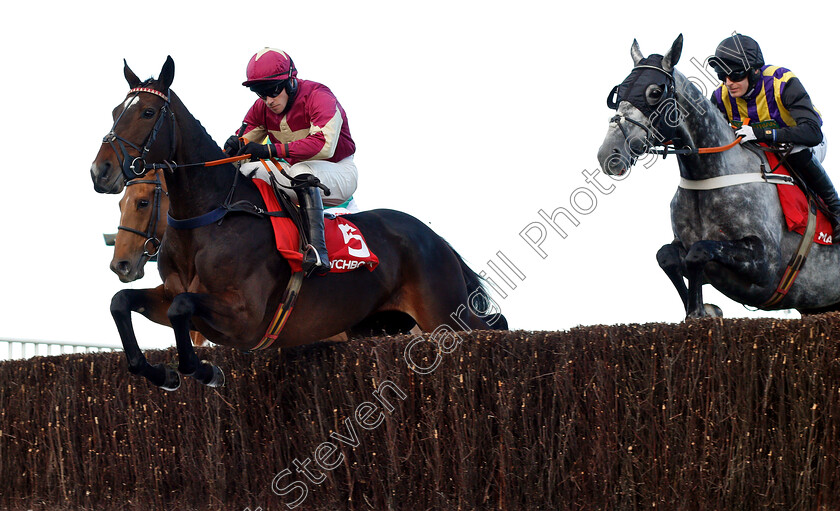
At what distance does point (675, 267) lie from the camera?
260 inches

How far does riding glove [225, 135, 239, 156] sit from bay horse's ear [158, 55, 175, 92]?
0.55 metres

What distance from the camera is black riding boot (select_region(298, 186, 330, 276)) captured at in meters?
6.21

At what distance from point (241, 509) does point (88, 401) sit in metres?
1.79

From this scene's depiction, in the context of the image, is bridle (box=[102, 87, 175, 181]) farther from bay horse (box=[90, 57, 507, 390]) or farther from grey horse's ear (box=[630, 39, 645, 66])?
grey horse's ear (box=[630, 39, 645, 66])

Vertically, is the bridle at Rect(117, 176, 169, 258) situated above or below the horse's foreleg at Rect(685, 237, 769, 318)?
above

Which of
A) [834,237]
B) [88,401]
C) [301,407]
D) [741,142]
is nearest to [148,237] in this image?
[88,401]

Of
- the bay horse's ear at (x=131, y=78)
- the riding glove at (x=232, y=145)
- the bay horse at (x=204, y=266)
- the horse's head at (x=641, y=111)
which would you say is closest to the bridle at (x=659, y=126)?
the horse's head at (x=641, y=111)

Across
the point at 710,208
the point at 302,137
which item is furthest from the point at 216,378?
the point at 710,208

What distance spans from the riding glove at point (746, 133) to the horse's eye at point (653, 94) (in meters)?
0.90

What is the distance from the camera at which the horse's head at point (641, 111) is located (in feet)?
19.8

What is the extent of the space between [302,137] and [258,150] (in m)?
0.55

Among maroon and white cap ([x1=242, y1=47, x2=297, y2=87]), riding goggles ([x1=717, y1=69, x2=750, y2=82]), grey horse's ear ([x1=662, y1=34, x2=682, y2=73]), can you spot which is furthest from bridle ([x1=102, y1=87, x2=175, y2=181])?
riding goggles ([x1=717, y1=69, x2=750, y2=82])

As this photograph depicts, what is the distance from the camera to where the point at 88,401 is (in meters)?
7.47

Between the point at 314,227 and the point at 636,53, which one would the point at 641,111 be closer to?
the point at 636,53
